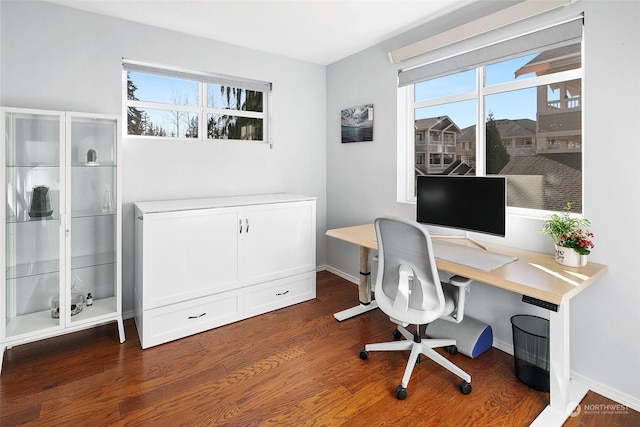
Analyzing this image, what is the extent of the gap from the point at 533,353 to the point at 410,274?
0.91 metres

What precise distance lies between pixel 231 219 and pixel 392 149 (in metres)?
1.69

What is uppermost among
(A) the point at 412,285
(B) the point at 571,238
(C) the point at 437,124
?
(C) the point at 437,124

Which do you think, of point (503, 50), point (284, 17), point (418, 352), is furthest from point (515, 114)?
point (284, 17)

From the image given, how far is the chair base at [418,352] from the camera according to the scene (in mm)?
2002

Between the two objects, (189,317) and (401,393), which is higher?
(189,317)

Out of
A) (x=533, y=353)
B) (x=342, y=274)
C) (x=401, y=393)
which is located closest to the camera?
(x=401, y=393)

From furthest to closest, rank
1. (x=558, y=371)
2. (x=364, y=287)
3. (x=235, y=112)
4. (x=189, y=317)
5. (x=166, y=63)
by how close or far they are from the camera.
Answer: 1. (x=235, y=112)
2. (x=364, y=287)
3. (x=166, y=63)
4. (x=189, y=317)
5. (x=558, y=371)

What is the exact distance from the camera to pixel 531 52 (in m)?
2.23

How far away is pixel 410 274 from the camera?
2.02 metres

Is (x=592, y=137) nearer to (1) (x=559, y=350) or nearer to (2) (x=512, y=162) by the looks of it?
(2) (x=512, y=162)

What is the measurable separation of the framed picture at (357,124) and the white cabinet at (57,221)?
2.26m

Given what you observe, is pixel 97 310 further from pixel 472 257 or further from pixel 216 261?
pixel 472 257

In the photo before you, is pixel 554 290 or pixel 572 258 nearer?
pixel 554 290

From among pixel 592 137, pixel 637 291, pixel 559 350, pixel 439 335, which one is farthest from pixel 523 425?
pixel 592 137
